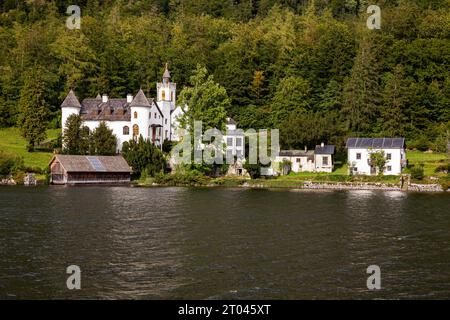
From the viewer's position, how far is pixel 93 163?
69000 mm

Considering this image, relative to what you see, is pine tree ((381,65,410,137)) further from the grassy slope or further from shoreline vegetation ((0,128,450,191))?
shoreline vegetation ((0,128,450,191))

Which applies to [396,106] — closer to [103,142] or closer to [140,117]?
[140,117]

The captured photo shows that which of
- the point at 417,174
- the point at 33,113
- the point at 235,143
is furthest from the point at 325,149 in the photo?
the point at 33,113

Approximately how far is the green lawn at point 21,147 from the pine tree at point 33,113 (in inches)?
55.8

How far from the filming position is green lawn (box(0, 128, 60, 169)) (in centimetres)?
7431

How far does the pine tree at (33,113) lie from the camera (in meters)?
80.9

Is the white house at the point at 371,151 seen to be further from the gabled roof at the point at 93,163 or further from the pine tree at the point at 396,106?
the gabled roof at the point at 93,163

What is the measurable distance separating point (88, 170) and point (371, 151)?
32.8 meters

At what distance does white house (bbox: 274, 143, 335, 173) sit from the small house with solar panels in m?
18.6

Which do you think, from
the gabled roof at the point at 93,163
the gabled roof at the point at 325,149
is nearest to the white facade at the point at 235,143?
the gabled roof at the point at 325,149
